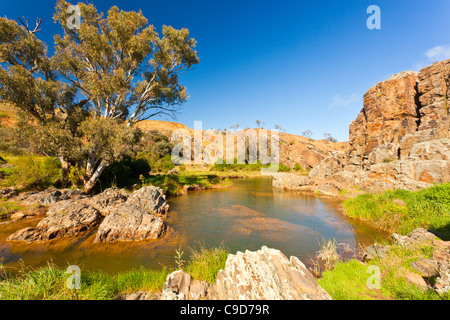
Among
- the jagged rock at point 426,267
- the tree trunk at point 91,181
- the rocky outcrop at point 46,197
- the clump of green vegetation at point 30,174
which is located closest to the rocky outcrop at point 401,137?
the jagged rock at point 426,267

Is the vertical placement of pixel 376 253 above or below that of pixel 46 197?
below

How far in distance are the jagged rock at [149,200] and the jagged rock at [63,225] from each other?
2775mm

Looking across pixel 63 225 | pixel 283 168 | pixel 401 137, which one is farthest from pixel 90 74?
pixel 283 168

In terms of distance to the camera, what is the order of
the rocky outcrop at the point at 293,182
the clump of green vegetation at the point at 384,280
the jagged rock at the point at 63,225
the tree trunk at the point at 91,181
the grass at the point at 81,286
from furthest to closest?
1. the rocky outcrop at the point at 293,182
2. the tree trunk at the point at 91,181
3. the jagged rock at the point at 63,225
4. the clump of green vegetation at the point at 384,280
5. the grass at the point at 81,286

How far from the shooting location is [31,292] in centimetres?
353

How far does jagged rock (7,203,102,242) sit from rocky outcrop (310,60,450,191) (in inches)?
952

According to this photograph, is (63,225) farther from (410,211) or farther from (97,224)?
(410,211)

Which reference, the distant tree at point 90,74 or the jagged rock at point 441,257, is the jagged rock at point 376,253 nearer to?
the jagged rock at point 441,257

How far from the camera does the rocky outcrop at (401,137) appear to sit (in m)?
15.8

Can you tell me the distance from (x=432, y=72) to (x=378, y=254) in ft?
103

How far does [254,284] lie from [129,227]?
8499 millimetres

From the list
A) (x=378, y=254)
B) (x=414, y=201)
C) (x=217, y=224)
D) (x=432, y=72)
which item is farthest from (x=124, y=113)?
(x=432, y=72)

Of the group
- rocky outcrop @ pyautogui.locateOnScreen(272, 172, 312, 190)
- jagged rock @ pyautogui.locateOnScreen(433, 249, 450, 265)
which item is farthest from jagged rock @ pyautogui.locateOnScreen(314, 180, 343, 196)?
jagged rock @ pyautogui.locateOnScreen(433, 249, 450, 265)

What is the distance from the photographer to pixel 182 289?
4324 mm
